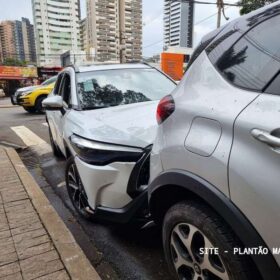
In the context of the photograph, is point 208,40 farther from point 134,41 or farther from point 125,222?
point 134,41

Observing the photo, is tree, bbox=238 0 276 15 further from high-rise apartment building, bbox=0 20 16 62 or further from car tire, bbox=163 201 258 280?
high-rise apartment building, bbox=0 20 16 62

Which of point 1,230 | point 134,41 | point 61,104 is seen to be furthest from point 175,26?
point 134,41

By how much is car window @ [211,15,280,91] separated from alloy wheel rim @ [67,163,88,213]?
197cm

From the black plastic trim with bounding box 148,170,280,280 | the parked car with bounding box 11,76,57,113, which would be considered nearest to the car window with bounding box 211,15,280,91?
the black plastic trim with bounding box 148,170,280,280

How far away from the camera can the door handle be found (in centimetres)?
126

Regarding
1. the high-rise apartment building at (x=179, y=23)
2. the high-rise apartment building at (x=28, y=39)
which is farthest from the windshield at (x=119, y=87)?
the high-rise apartment building at (x=28, y=39)

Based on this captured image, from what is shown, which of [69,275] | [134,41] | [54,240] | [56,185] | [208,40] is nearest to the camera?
[208,40]

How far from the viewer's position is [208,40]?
1.95m

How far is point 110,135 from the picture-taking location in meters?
2.72

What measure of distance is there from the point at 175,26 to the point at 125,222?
24.5 meters

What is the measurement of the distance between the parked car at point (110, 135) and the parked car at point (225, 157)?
1.64 ft

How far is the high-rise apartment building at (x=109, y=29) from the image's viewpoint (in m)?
51.3

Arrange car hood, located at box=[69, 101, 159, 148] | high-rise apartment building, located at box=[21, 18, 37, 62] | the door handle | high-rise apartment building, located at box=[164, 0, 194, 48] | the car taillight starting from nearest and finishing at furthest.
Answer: the door handle < the car taillight < car hood, located at box=[69, 101, 159, 148] < high-rise apartment building, located at box=[164, 0, 194, 48] < high-rise apartment building, located at box=[21, 18, 37, 62]

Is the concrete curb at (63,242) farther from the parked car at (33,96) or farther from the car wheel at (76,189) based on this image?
the parked car at (33,96)
